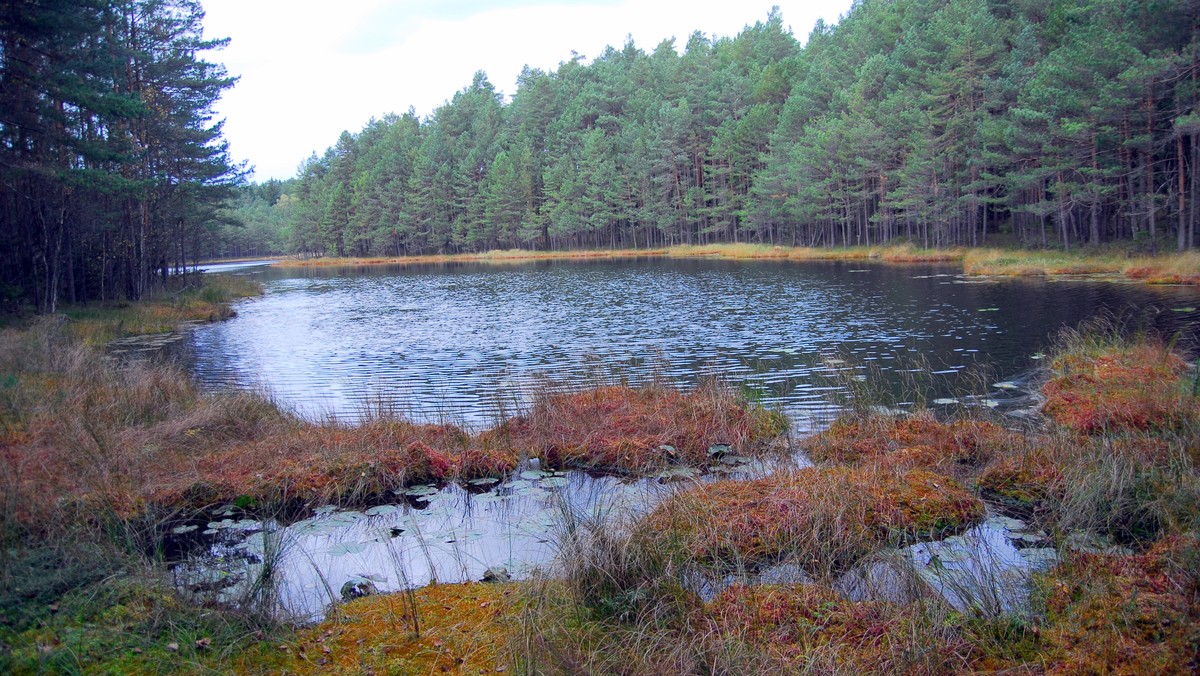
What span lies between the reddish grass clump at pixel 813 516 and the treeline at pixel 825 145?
25.5 m

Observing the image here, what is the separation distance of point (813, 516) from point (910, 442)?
323 centimetres

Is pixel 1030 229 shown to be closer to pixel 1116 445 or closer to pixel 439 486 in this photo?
pixel 1116 445

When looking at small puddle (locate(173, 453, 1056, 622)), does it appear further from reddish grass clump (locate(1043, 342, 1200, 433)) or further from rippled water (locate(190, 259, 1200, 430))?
reddish grass clump (locate(1043, 342, 1200, 433))

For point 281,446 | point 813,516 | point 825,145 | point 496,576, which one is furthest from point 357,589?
point 825,145

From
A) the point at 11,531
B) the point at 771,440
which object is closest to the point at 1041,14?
Result: the point at 771,440

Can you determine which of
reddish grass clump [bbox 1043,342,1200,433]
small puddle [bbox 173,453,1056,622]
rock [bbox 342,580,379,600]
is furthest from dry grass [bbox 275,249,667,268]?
rock [bbox 342,580,379,600]

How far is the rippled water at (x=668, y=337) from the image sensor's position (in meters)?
13.4

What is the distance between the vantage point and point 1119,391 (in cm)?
937

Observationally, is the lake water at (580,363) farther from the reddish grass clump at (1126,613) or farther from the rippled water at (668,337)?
the reddish grass clump at (1126,613)

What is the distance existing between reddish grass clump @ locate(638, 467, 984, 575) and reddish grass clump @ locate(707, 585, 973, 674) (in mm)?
496

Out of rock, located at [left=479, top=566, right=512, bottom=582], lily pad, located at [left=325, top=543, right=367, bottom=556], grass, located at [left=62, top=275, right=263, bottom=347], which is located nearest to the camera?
rock, located at [left=479, top=566, right=512, bottom=582]

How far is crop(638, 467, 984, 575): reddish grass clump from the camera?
5.41 metres

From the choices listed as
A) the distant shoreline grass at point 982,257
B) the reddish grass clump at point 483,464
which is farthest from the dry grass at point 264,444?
the distant shoreline grass at point 982,257

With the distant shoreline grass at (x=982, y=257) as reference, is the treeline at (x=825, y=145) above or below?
above
